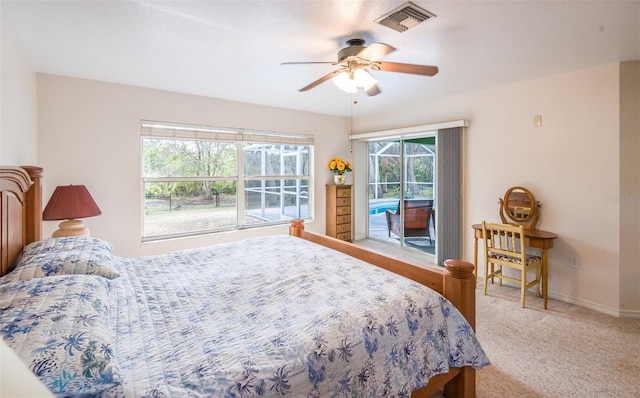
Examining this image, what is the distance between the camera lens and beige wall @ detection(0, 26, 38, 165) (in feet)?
6.99

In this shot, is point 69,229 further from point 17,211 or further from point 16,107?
point 16,107

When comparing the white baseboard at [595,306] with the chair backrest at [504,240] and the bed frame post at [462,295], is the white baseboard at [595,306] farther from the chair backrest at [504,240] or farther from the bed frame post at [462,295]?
the bed frame post at [462,295]

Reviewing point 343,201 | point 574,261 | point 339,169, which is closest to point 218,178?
point 339,169

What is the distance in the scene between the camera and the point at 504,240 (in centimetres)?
316

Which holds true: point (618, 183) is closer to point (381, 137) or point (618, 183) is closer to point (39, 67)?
point (381, 137)

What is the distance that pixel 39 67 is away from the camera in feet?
9.45

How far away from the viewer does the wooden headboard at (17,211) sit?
5.48ft

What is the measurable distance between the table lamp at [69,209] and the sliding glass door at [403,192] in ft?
13.4

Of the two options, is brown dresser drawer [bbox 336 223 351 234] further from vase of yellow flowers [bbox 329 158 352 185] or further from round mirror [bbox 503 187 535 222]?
round mirror [bbox 503 187 535 222]

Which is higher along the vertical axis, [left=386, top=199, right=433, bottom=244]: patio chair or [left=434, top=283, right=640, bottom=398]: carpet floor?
[left=386, top=199, right=433, bottom=244]: patio chair

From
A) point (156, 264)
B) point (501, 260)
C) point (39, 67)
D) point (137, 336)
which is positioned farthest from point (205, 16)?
point (501, 260)

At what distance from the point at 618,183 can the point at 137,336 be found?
394 centimetres

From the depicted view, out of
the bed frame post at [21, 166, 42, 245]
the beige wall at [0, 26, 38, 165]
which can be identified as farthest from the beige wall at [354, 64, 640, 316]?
the beige wall at [0, 26, 38, 165]

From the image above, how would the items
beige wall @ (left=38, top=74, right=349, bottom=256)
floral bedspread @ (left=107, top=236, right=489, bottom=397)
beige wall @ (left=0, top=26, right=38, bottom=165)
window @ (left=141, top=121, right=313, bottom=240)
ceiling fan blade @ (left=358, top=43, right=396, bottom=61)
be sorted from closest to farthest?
1. floral bedspread @ (left=107, top=236, right=489, bottom=397)
2. ceiling fan blade @ (left=358, top=43, right=396, bottom=61)
3. beige wall @ (left=0, top=26, right=38, bottom=165)
4. beige wall @ (left=38, top=74, right=349, bottom=256)
5. window @ (left=141, top=121, right=313, bottom=240)
